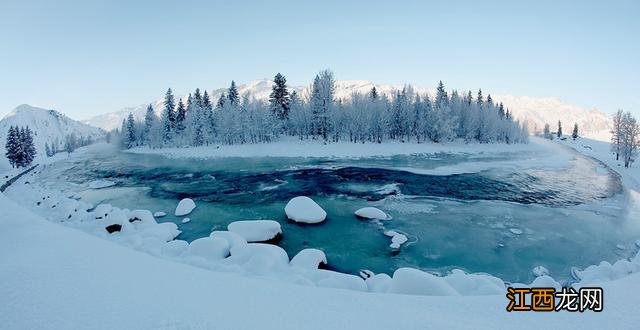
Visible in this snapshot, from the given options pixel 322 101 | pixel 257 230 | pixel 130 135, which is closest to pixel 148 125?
pixel 130 135

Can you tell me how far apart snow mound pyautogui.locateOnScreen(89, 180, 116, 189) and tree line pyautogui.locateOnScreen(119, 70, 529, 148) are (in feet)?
130

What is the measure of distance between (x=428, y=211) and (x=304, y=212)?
851 centimetres

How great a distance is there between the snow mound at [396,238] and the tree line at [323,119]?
5606cm

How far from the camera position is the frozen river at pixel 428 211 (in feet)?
48.1

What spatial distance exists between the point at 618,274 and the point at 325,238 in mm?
11903

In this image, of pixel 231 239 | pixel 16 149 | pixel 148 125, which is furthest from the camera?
pixel 148 125

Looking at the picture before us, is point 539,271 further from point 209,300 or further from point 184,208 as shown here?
point 184,208

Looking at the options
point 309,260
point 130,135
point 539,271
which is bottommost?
point 539,271

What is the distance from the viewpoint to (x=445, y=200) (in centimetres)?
2467

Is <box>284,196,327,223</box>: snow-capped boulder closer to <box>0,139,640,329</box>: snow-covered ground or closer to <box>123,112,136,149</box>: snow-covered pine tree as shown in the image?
<box>0,139,640,329</box>: snow-covered ground

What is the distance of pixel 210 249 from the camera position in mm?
12594

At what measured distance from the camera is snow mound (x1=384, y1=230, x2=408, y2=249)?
51.5 ft

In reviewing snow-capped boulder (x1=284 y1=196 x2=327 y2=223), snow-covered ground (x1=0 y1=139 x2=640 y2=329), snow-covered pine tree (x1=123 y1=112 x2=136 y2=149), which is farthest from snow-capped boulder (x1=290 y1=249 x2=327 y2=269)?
snow-covered pine tree (x1=123 y1=112 x2=136 y2=149)

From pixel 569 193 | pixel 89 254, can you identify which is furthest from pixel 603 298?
pixel 569 193
